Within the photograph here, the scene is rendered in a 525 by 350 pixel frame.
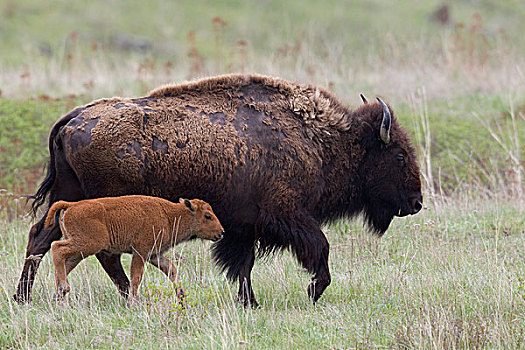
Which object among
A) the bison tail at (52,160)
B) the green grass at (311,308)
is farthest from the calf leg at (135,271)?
the bison tail at (52,160)

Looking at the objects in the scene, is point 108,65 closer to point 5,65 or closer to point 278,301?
point 5,65

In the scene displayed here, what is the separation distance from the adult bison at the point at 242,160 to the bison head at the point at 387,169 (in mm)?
10

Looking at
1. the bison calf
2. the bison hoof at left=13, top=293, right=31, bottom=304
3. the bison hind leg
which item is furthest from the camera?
the bison hind leg

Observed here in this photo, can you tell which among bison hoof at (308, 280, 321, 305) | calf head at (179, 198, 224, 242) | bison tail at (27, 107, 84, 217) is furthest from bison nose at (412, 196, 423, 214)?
bison tail at (27, 107, 84, 217)

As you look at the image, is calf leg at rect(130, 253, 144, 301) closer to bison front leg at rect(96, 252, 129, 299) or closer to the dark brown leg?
bison front leg at rect(96, 252, 129, 299)

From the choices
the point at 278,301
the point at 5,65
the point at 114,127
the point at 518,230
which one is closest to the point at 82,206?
the point at 114,127

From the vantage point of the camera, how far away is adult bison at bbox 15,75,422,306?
579cm

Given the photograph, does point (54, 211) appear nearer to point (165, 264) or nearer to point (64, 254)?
point (64, 254)

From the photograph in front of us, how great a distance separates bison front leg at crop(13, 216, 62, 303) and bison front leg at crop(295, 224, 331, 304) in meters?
2.10

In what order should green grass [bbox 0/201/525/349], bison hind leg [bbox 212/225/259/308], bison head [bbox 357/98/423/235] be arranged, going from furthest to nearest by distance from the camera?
1. bison head [bbox 357/98/423/235]
2. bison hind leg [bbox 212/225/259/308]
3. green grass [bbox 0/201/525/349]

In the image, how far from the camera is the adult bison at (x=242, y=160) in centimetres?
579

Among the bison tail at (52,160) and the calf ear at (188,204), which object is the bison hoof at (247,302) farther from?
the bison tail at (52,160)

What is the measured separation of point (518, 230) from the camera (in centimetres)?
852

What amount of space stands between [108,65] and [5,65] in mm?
2600
